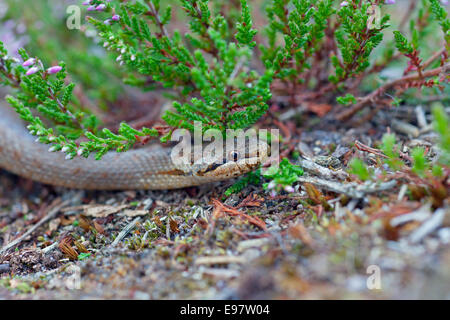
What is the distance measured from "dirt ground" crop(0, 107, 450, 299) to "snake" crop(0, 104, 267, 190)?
219mm

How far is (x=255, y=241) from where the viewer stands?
3.33 meters

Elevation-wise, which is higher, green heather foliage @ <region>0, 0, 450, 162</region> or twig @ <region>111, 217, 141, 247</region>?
green heather foliage @ <region>0, 0, 450, 162</region>

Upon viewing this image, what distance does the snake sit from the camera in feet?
15.1

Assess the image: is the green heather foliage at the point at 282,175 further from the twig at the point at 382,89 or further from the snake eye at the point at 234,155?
the twig at the point at 382,89

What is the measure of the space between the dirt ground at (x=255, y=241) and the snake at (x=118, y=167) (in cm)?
22

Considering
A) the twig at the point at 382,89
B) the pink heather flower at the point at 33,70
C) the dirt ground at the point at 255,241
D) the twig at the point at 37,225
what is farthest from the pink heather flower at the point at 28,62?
the twig at the point at 382,89

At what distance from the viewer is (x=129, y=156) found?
17.8ft

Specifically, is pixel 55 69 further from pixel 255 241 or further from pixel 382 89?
pixel 382 89

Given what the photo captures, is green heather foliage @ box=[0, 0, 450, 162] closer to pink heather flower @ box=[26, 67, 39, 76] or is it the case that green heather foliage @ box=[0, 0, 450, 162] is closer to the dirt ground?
pink heather flower @ box=[26, 67, 39, 76]

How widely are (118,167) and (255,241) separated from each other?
2.82 metres

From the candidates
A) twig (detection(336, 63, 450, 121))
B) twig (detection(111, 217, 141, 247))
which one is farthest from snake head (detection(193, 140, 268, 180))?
twig (detection(336, 63, 450, 121))

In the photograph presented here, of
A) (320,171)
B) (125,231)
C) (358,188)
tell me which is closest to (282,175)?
(320,171)

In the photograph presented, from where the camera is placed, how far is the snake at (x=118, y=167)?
15.1 ft
